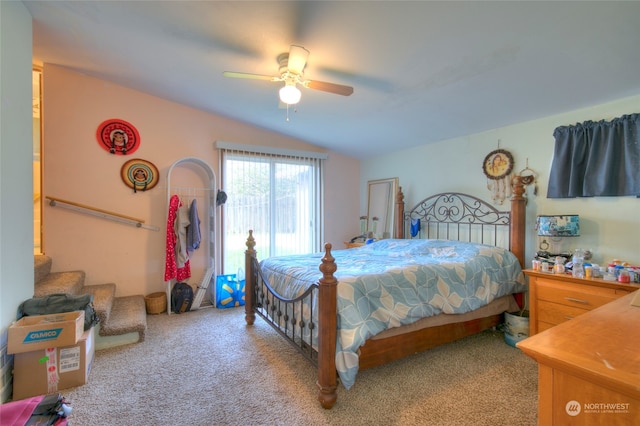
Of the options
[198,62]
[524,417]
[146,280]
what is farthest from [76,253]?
[524,417]

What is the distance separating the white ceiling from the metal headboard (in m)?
0.91

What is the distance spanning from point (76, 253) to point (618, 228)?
18.5 feet

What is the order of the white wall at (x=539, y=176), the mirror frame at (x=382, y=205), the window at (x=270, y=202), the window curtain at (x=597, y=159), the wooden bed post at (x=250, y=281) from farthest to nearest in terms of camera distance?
the mirror frame at (x=382, y=205)
the window at (x=270, y=202)
the wooden bed post at (x=250, y=281)
the white wall at (x=539, y=176)
the window curtain at (x=597, y=159)

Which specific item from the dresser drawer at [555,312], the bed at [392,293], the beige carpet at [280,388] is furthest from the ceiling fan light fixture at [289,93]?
the dresser drawer at [555,312]

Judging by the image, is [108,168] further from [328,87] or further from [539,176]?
[539,176]

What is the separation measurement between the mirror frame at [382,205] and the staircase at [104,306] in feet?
11.4

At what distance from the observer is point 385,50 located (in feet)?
7.18

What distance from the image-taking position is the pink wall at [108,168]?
345 centimetres

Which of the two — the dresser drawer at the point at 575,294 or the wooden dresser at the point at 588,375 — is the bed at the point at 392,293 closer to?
the dresser drawer at the point at 575,294

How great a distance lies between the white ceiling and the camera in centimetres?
178

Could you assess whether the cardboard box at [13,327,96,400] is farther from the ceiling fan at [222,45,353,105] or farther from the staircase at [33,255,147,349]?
the ceiling fan at [222,45,353,105]

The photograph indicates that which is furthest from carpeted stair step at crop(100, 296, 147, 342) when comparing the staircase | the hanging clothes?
the hanging clothes

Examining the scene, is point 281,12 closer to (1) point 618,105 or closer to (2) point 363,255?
(2) point 363,255

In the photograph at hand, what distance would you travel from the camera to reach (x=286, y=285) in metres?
2.55
